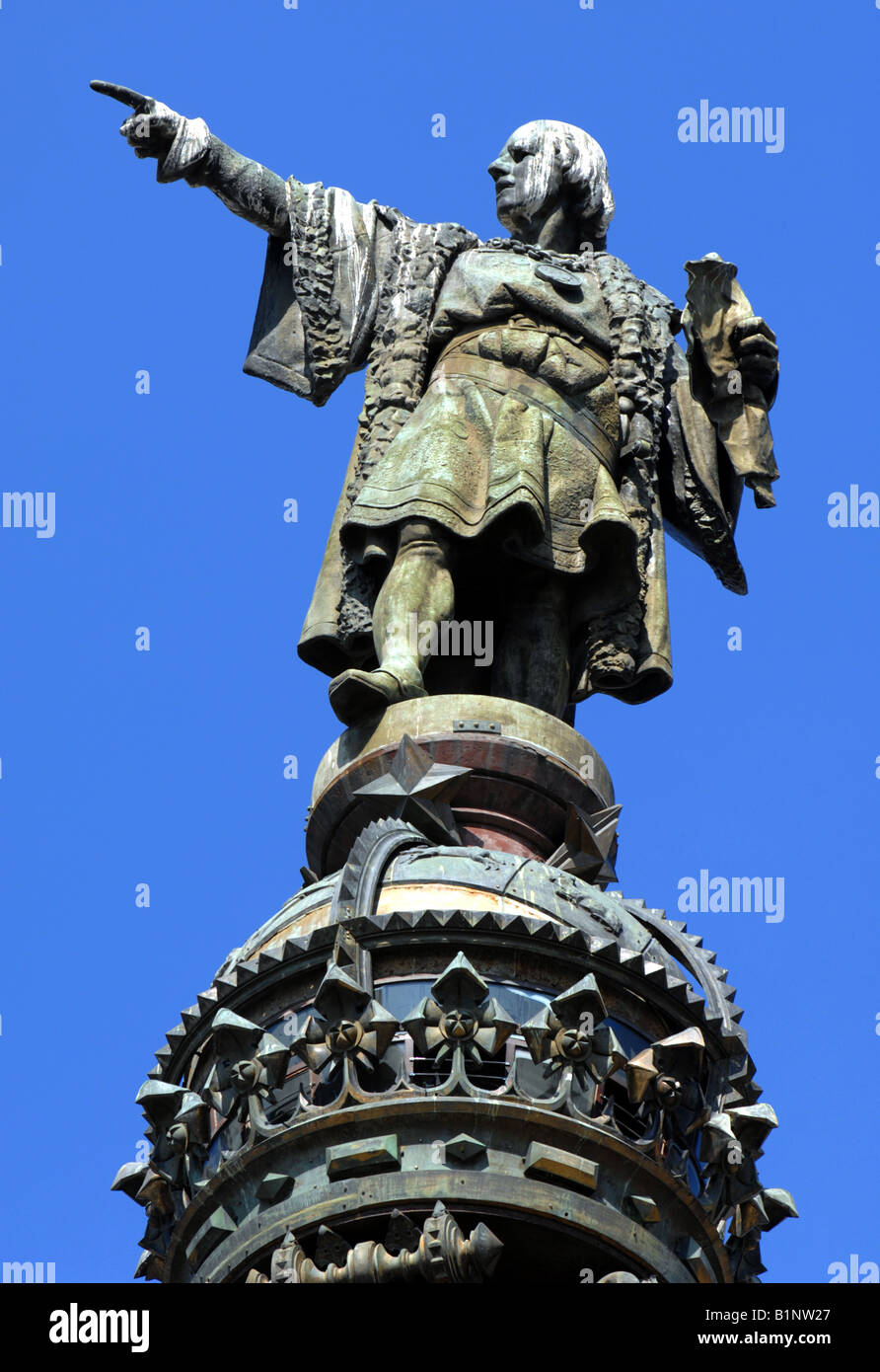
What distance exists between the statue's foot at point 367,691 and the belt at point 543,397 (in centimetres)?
305

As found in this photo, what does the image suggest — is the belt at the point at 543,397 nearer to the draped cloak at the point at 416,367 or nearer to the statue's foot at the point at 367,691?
the draped cloak at the point at 416,367

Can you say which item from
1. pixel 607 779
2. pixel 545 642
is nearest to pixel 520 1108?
pixel 607 779

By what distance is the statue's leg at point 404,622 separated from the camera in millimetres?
18750

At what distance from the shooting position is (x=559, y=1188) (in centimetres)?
1530

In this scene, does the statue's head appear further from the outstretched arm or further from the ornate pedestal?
the ornate pedestal

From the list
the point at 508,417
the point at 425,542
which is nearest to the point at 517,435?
the point at 508,417

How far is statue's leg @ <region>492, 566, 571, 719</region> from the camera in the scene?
20312 millimetres

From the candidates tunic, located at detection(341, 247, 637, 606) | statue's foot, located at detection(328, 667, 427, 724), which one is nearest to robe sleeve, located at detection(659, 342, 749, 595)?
tunic, located at detection(341, 247, 637, 606)

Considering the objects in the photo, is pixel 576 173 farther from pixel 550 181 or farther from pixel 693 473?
pixel 693 473

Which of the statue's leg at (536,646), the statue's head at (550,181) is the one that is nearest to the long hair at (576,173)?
the statue's head at (550,181)

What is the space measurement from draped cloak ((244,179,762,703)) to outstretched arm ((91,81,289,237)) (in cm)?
23
